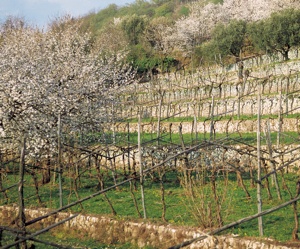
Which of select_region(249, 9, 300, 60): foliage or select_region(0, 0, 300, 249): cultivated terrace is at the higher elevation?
select_region(249, 9, 300, 60): foliage

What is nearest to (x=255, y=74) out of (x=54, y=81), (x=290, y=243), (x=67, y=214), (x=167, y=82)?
(x=167, y=82)

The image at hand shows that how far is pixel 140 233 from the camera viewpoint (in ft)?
35.3

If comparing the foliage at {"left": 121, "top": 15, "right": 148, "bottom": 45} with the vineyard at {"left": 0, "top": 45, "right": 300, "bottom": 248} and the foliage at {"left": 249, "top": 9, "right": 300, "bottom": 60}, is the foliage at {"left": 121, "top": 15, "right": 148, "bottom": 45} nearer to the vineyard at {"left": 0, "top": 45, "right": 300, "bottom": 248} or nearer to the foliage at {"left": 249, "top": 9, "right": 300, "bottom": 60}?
the foliage at {"left": 249, "top": 9, "right": 300, "bottom": 60}

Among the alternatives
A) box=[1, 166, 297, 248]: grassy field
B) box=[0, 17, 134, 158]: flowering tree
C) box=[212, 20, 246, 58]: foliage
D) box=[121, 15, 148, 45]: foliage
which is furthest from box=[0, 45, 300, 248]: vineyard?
box=[121, 15, 148, 45]: foliage

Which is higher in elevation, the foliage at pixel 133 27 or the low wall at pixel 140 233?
the foliage at pixel 133 27

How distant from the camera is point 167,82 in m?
39.3

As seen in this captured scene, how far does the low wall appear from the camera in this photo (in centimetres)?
924

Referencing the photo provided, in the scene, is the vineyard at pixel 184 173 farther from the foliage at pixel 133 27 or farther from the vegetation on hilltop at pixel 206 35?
the foliage at pixel 133 27

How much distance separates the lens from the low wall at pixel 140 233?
30.3 ft

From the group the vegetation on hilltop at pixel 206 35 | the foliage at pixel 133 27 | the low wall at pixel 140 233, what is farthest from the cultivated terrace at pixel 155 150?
the foliage at pixel 133 27

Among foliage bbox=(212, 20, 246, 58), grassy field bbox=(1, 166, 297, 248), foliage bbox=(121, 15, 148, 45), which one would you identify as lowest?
grassy field bbox=(1, 166, 297, 248)

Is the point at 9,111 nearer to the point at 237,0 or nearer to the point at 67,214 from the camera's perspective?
the point at 67,214

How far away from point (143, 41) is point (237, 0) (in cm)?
1382

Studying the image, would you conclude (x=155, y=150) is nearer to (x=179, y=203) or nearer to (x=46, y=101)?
(x=179, y=203)
